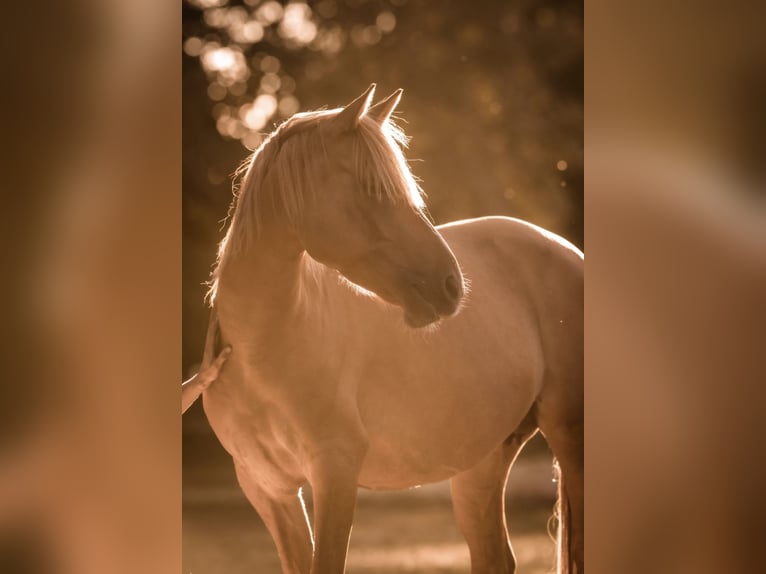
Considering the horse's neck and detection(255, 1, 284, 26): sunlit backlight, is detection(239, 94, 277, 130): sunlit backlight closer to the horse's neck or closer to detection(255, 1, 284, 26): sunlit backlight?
detection(255, 1, 284, 26): sunlit backlight

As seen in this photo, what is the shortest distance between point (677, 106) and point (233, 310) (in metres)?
1.21

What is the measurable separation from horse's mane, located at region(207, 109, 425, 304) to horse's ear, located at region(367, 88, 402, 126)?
0.04 m

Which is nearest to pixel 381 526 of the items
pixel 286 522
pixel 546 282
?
pixel 286 522

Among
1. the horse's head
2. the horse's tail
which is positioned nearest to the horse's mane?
the horse's head

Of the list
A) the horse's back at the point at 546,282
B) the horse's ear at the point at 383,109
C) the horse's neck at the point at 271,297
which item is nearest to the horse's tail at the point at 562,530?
the horse's back at the point at 546,282

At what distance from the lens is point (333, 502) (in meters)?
1.94

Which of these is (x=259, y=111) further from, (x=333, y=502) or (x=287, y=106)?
(x=333, y=502)

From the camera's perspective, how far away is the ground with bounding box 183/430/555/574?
2164mm

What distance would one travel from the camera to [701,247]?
2139 millimetres

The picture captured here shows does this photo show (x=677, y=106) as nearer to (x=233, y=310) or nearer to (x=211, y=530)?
(x=233, y=310)

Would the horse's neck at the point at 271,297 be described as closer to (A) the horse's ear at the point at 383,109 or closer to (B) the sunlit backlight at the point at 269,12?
(A) the horse's ear at the point at 383,109

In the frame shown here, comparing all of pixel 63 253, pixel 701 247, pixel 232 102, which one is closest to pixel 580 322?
pixel 701 247

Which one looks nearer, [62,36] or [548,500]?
[62,36]

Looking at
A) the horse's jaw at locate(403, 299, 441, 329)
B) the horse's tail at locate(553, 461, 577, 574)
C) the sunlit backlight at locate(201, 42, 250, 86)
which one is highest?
the sunlit backlight at locate(201, 42, 250, 86)
